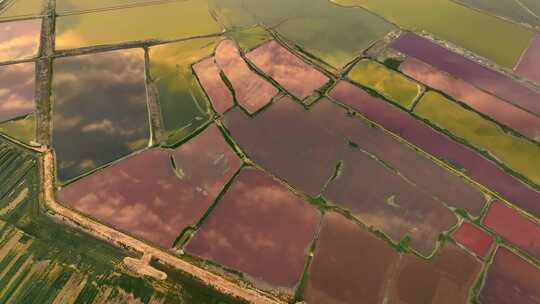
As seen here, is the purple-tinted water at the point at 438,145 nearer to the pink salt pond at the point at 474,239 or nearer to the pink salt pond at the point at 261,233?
the pink salt pond at the point at 474,239

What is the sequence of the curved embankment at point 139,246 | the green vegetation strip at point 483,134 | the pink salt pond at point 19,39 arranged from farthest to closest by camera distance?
the pink salt pond at point 19,39 → the green vegetation strip at point 483,134 → the curved embankment at point 139,246

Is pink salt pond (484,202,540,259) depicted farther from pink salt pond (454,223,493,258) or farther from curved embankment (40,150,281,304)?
curved embankment (40,150,281,304)

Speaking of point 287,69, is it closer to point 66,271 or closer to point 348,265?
point 348,265

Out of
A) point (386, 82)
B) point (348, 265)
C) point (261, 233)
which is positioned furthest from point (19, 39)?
point (348, 265)

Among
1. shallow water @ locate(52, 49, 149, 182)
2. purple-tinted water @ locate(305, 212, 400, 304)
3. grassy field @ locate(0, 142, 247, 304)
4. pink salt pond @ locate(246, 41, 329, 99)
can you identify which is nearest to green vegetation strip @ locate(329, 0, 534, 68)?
pink salt pond @ locate(246, 41, 329, 99)

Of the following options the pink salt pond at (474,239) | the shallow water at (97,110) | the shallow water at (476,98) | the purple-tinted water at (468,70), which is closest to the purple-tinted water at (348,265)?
the pink salt pond at (474,239)

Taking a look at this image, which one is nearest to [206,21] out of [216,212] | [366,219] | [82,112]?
[82,112]
